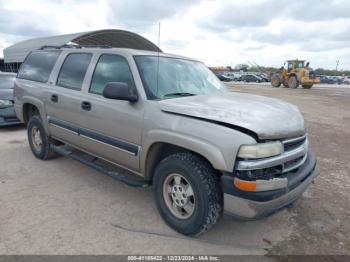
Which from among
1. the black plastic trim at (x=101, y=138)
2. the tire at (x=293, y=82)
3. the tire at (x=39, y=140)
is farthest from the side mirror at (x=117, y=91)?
the tire at (x=293, y=82)

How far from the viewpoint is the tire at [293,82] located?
29.3 m

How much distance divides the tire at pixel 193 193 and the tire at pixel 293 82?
95.2 ft

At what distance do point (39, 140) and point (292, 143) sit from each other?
4.30 m

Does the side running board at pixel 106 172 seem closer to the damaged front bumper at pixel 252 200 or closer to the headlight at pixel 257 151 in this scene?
the damaged front bumper at pixel 252 200

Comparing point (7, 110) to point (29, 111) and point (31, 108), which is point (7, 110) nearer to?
point (29, 111)

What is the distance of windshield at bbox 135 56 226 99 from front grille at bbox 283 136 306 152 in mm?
1294

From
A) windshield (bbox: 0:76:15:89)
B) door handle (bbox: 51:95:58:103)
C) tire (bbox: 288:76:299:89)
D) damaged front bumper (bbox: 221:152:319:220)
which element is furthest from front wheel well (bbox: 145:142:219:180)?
tire (bbox: 288:76:299:89)

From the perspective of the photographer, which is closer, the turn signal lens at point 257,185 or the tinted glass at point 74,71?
the turn signal lens at point 257,185

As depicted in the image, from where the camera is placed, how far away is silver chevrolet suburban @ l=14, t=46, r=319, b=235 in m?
2.63

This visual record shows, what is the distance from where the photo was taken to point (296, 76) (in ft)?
95.7

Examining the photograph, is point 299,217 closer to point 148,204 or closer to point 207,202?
point 207,202

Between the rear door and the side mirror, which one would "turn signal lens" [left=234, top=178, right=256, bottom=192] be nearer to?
the side mirror

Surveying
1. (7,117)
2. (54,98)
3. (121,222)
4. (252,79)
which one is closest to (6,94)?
(7,117)

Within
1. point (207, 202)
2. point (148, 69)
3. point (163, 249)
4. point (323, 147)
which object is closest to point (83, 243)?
point (163, 249)
